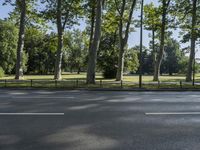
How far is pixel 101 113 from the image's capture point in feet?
32.9

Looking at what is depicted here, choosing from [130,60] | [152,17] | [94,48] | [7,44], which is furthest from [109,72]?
[7,44]

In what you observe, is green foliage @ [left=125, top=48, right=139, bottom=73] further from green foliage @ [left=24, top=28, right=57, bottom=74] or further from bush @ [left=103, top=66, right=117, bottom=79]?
green foliage @ [left=24, top=28, right=57, bottom=74]

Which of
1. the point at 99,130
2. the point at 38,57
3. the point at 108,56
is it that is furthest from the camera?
the point at 38,57

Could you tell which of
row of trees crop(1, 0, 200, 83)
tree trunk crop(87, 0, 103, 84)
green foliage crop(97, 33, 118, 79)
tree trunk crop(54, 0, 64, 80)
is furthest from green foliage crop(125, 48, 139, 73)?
tree trunk crop(87, 0, 103, 84)

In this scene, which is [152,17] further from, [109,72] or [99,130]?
[99,130]

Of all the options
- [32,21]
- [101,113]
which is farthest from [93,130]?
[32,21]

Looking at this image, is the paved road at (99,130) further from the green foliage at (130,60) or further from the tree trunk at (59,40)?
the green foliage at (130,60)

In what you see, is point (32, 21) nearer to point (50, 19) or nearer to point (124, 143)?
point (50, 19)

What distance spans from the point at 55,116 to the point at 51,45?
3441cm

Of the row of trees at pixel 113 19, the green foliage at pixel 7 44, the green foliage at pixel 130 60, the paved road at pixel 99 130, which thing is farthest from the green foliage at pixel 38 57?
the paved road at pixel 99 130

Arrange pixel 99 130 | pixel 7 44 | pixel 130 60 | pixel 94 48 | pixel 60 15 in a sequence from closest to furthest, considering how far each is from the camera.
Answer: pixel 99 130
pixel 94 48
pixel 60 15
pixel 130 60
pixel 7 44

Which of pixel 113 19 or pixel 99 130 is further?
pixel 113 19

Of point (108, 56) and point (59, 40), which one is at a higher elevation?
point (59, 40)

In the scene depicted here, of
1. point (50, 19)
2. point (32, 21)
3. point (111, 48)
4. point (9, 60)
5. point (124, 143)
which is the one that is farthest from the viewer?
point (9, 60)
